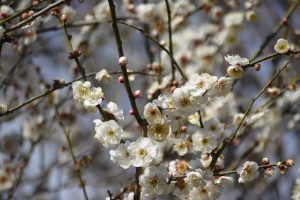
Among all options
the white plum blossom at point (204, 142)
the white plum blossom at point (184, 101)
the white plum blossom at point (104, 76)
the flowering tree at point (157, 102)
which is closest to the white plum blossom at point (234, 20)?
the flowering tree at point (157, 102)

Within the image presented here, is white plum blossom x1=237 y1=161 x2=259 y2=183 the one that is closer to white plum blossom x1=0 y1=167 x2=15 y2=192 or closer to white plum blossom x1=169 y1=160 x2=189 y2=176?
white plum blossom x1=169 y1=160 x2=189 y2=176

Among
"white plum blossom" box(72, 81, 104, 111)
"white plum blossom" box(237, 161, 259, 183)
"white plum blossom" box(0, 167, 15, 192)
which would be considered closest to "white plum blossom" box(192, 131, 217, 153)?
"white plum blossom" box(237, 161, 259, 183)

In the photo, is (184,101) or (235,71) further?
(235,71)

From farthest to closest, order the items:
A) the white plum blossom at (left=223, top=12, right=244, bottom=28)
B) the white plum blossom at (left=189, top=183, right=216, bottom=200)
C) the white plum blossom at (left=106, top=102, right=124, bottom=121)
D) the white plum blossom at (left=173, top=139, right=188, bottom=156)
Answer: the white plum blossom at (left=223, top=12, right=244, bottom=28) → the white plum blossom at (left=173, top=139, right=188, bottom=156) → the white plum blossom at (left=106, top=102, right=124, bottom=121) → the white plum blossom at (left=189, top=183, right=216, bottom=200)

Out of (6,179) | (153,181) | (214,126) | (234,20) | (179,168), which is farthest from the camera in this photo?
(234,20)

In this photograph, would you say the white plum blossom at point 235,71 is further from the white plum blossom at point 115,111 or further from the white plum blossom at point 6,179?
the white plum blossom at point 6,179

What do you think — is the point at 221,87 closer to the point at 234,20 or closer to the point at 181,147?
the point at 181,147

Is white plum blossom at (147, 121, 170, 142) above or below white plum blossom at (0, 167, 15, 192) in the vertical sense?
below

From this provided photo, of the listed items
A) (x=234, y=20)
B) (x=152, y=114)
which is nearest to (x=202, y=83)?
(x=152, y=114)
